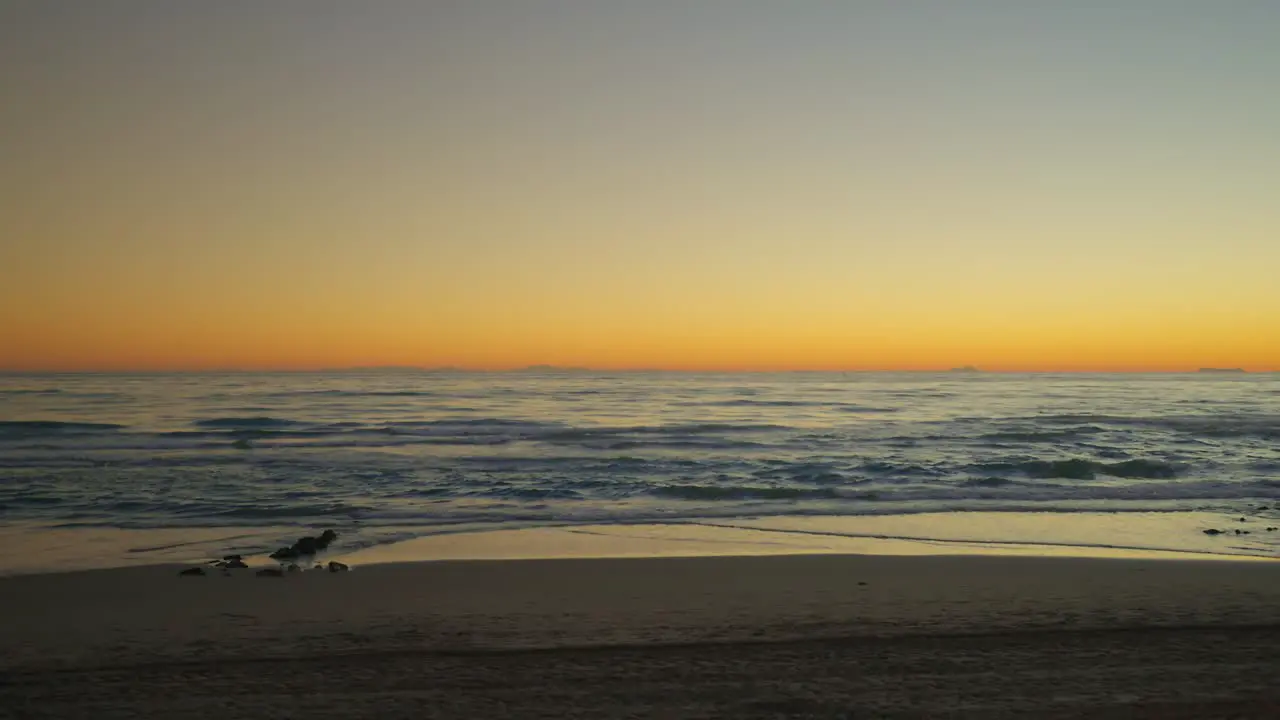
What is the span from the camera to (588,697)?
5.74 meters

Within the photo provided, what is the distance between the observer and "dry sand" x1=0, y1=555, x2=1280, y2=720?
5.67m

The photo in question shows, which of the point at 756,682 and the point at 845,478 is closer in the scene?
the point at 756,682

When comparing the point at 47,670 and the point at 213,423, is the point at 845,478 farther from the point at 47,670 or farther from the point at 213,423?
the point at 213,423

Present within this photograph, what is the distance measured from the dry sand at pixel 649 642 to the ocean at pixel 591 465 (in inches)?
179

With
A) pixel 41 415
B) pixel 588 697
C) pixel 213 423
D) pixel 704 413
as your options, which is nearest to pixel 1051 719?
pixel 588 697

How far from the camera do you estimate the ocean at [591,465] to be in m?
16.6

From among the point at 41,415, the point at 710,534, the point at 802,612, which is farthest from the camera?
the point at 41,415

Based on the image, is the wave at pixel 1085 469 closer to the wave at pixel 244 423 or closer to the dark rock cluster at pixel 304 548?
the dark rock cluster at pixel 304 548

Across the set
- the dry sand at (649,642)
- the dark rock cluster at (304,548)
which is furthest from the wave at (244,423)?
the dry sand at (649,642)

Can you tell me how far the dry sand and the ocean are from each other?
4.54 m

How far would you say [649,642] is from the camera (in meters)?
7.11

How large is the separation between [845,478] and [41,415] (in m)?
39.6

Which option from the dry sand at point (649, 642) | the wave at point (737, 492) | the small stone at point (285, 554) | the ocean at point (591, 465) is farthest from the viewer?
the wave at point (737, 492)

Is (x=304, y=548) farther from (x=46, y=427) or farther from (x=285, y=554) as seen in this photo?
(x=46, y=427)
